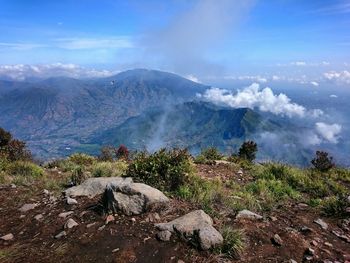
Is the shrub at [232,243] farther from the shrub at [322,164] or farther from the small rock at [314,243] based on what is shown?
the shrub at [322,164]

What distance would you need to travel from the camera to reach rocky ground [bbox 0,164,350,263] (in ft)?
21.5

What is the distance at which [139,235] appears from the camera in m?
7.16

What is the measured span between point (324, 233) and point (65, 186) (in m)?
7.54

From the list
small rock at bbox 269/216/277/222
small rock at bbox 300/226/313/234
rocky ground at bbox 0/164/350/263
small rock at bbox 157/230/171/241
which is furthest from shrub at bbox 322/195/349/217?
small rock at bbox 157/230/171/241

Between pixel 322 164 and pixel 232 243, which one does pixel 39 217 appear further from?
pixel 322 164

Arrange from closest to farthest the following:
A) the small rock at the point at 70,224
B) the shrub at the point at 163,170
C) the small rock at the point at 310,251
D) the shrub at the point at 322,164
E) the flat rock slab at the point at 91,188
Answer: the small rock at the point at 310,251 → the small rock at the point at 70,224 → the flat rock slab at the point at 91,188 → the shrub at the point at 163,170 → the shrub at the point at 322,164

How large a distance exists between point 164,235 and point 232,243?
1.34 metres

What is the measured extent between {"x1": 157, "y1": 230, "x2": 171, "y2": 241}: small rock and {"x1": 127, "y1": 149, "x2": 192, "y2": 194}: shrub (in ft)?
9.03

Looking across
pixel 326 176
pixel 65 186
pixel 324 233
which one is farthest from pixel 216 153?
pixel 324 233

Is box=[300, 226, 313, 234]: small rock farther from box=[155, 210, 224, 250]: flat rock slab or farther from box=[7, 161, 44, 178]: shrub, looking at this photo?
box=[7, 161, 44, 178]: shrub

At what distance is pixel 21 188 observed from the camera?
11234 millimetres

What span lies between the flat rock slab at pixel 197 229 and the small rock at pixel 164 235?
5.2 inches

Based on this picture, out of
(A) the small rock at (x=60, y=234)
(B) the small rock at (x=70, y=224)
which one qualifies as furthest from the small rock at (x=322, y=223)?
(A) the small rock at (x=60, y=234)

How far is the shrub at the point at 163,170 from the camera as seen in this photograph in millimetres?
10000
